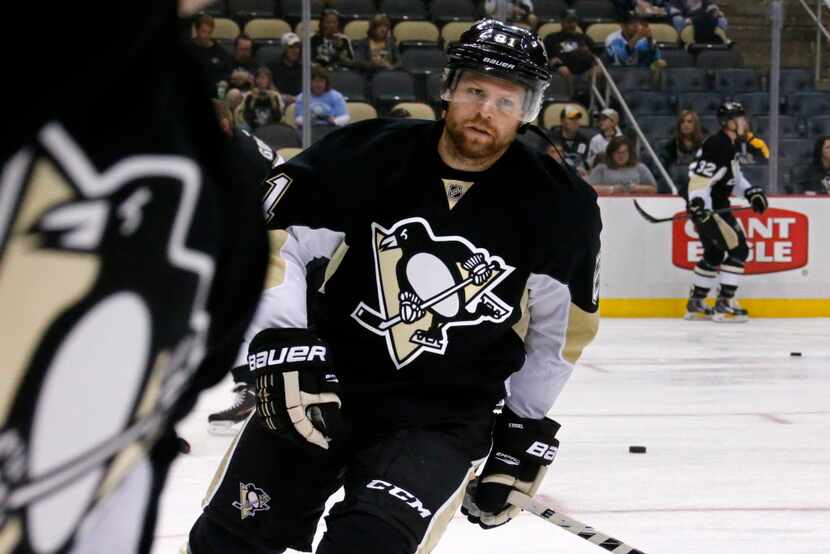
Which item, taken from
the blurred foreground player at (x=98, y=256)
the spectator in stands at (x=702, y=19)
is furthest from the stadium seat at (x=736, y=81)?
the blurred foreground player at (x=98, y=256)

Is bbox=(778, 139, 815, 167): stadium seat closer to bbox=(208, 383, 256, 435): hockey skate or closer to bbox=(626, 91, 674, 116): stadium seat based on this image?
bbox=(626, 91, 674, 116): stadium seat

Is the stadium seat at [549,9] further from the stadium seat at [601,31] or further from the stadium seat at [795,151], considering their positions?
the stadium seat at [795,151]

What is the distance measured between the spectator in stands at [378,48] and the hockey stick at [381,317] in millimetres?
7752

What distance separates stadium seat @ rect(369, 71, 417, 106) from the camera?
954 cm

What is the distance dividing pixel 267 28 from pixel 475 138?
8093 millimetres

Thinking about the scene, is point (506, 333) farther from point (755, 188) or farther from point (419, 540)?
point (755, 188)

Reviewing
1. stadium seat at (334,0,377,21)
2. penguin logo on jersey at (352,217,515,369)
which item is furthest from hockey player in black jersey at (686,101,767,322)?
penguin logo on jersey at (352,217,515,369)

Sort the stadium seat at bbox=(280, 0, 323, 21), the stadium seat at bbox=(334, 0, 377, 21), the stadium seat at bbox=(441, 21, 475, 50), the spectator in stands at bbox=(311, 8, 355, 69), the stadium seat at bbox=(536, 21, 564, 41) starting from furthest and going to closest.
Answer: the stadium seat at bbox=(536, 21, 564, 41) < the stadium seat at bbox=(441, 21, 475, 50) < the stadium seat at bbox=(334, 0, 377, 21) < the stadium seat at bbox=(280, 0, 323, 21) < the spectator in stands at bbox=(311, 8, 355, 69)

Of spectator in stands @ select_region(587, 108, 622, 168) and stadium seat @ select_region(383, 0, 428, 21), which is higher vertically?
stadium seat @ select_region(383, 0, 428, 21)

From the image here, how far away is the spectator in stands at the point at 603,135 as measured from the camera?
9.24 m

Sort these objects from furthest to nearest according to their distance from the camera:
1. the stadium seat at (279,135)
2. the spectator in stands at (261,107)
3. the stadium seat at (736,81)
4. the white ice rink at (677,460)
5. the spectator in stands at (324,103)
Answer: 1. the stadium seat at (736,81)
2. the spectator in stands at (324,103)
3. the spectator in stands at (261,107)
4. the stadium seat at (279,135)
5. the white ice rink at (677,460)

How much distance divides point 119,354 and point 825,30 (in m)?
10.2

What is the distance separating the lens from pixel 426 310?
2225 mm

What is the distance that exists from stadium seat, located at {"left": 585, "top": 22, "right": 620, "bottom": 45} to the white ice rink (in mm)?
4061
